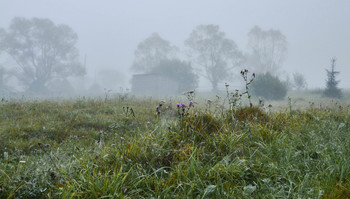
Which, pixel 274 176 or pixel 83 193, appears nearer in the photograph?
pixel 83 193

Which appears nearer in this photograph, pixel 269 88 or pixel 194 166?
pixel 194 166

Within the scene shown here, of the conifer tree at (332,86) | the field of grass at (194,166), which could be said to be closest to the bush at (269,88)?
the conifer tree at (332,86)

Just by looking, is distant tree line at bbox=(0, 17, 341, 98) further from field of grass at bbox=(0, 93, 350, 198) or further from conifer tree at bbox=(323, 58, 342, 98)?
field of grass at bbox=(0, 93, 350, 198)

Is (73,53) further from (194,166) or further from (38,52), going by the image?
(194,166)

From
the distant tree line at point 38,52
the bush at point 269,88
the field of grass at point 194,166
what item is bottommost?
the field of grass at point 194,166

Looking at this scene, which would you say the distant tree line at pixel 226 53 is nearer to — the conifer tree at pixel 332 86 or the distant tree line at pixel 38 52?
the distant tree line at pixel 38 52

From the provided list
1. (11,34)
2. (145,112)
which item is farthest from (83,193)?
(11,34)

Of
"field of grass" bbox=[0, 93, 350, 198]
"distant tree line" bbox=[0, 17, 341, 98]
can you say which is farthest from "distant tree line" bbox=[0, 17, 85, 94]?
"field of grass" bbox=[0, 93, 350, 198]

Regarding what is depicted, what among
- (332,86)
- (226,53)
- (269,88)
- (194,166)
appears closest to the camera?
(194,166)

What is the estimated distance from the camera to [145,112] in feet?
31.5

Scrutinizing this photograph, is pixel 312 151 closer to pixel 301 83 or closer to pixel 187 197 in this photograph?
pixel 187 197

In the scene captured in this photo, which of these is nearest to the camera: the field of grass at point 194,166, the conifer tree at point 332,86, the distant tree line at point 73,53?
the field of grass at point 194,166

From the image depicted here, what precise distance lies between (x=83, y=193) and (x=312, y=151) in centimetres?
342

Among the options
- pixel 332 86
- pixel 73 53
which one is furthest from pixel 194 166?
pixel 73 53
